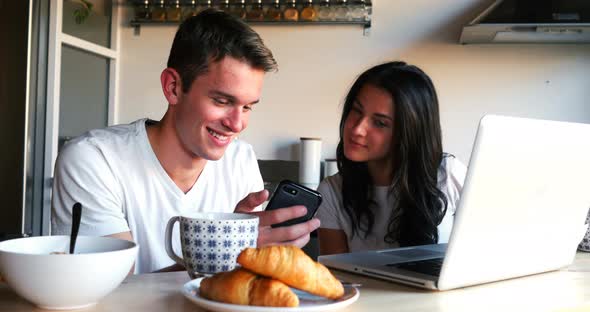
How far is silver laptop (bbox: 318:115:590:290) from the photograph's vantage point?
0.83 m

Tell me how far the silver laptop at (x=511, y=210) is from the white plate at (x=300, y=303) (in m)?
0.19

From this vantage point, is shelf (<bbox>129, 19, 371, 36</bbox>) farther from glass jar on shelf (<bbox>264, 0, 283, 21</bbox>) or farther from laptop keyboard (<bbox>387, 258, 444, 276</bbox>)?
laptop keyboard (<bbox>387, 258, 444, 276</bbox>)

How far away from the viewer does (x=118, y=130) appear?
4.67 feet

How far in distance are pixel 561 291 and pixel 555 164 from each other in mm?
192

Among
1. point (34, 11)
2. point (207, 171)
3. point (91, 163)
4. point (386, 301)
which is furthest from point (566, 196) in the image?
point (34, 11)

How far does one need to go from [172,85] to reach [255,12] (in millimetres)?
2219

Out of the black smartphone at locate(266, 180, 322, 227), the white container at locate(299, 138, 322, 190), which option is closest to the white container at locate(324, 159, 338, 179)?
the white container at locate(299, 138, 322, 190)

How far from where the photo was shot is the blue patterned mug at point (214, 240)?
32.0 inches

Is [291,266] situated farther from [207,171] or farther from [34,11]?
[34,11]

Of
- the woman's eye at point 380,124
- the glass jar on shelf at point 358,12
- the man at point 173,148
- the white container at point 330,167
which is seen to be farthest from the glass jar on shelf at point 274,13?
the man at point 173,148

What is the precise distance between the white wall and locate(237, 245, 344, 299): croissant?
2871mm

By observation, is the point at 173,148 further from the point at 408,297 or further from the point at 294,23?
the point at 294,23

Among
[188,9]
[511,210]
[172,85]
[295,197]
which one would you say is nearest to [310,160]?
[188,9]

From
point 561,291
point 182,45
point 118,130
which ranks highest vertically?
point 182,45
